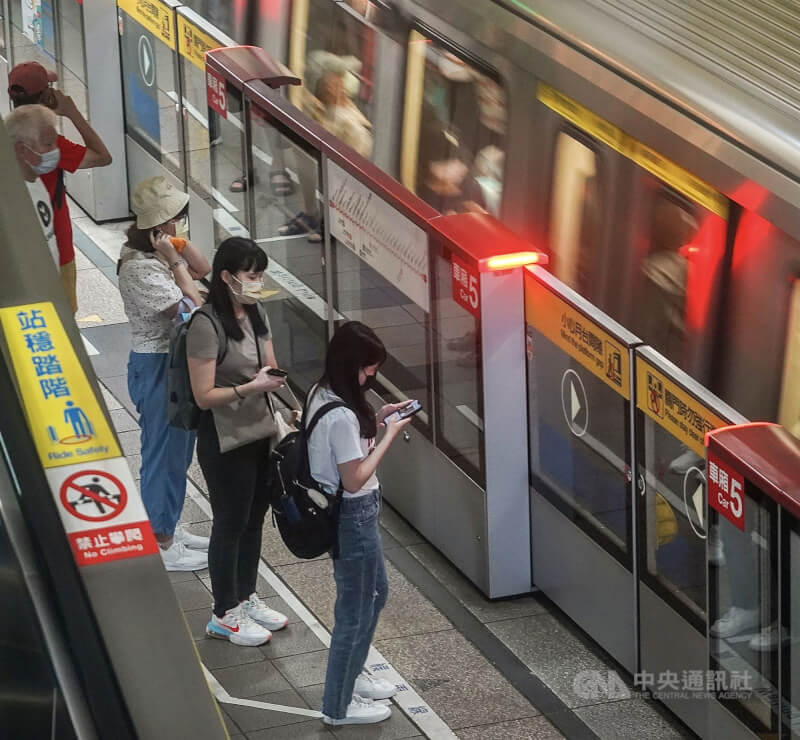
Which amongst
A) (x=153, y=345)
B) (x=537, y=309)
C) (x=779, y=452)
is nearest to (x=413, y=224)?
(x=537, y=309)

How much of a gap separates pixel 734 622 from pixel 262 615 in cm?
215

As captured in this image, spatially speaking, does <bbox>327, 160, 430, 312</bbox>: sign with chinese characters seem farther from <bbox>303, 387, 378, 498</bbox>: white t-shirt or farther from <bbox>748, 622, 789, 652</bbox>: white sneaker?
<bbox>748, 622, 789, 652</bbox>: white sneaker

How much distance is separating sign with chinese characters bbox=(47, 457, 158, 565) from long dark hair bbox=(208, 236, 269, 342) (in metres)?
2.62

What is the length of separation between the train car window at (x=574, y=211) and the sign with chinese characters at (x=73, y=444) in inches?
152

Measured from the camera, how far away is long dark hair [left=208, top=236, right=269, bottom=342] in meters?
6.35

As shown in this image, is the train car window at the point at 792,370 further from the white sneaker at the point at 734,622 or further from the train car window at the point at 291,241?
the train car window at the point at 291,241

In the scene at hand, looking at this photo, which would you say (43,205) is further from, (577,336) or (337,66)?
(337,66)

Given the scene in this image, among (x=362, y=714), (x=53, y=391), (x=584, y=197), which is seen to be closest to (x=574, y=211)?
(x=584, y=197)

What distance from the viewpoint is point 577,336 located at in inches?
273

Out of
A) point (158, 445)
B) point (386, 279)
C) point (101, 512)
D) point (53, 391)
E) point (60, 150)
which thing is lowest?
point (158, 445)

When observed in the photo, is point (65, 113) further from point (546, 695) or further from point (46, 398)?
point (46, 398)

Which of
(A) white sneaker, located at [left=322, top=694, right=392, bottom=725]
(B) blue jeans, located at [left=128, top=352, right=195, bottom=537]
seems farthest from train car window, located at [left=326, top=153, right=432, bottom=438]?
(A) white sneaker, located at [left=322, top=694, right=392, bottom=725]

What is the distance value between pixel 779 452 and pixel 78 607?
2938 mm

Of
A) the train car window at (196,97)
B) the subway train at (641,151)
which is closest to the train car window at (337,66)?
the subway train at (641,151)
